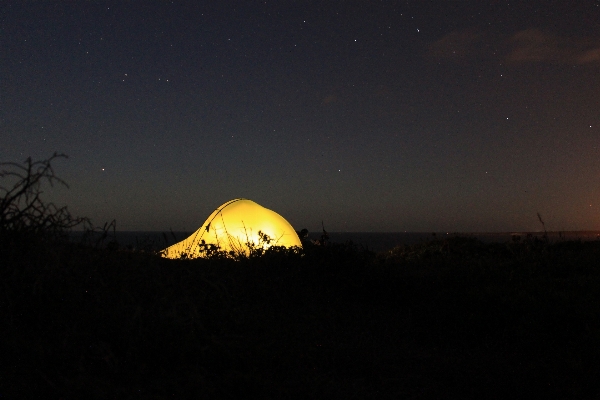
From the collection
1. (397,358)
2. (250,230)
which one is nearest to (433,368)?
(397,358)

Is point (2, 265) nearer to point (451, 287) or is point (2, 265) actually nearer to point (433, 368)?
point (433, 368)

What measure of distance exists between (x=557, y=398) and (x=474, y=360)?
88 centimetres

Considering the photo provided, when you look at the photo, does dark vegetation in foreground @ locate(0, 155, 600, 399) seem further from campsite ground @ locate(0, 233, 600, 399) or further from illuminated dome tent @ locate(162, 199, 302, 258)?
illuminated dome tent @ locate(162, 199, 302, 258)

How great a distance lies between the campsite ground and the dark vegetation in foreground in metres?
0.01

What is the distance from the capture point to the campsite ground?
132 inches

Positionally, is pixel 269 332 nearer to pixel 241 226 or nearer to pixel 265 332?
pixel 265 332

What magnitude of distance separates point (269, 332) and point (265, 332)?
0.05 m

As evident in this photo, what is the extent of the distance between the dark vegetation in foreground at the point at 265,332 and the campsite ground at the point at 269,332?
0.01 meters

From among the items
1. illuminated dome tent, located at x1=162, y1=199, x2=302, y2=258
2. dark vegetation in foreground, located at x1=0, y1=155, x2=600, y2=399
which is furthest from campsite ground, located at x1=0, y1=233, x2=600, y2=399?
illuminated dome tent, located at x1=162, y1=199, x2=302, y2=258

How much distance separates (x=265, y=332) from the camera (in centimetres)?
450

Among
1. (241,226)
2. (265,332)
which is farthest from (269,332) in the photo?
(241,226)

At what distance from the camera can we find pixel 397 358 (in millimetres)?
4543

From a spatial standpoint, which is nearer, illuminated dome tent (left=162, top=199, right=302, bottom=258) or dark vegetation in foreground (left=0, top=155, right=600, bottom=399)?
dark vegetation in foreground (left=0, top=155, right=600, bottom=399)

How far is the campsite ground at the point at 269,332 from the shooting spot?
11.0ft
